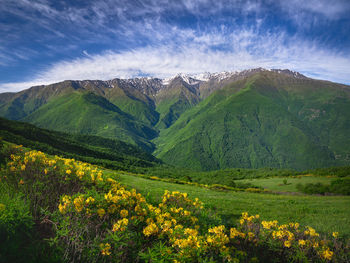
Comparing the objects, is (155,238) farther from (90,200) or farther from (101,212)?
(90,200)

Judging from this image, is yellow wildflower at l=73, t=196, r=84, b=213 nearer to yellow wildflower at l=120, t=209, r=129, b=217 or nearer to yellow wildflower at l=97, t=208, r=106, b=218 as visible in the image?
yellow wildflower at l=97, t=208, r=106, b=218

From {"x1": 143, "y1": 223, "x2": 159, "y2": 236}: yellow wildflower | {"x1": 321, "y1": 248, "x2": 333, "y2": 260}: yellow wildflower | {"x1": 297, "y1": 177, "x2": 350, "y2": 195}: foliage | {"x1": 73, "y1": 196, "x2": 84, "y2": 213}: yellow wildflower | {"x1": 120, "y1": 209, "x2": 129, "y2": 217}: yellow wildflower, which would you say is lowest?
{"x1": 297, "y1": 177, "x2": 350, "y2": 195}: foliage

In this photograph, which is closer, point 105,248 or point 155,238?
point 105,248

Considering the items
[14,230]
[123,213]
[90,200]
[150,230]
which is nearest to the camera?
[14,230]

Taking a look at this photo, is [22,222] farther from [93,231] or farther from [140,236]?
[140,236]

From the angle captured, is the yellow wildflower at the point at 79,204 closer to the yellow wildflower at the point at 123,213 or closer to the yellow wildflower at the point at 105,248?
the yellow wildflower at the point at 123,213

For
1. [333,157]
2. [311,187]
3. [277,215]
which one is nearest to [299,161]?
[333,157]

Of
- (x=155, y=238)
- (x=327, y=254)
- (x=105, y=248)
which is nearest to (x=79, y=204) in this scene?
(x=105, y=248)

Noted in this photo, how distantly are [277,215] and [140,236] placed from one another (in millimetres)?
8791

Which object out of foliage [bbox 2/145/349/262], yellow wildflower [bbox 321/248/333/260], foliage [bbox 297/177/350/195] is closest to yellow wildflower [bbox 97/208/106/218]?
foliage [bbox 2/145/349/262]

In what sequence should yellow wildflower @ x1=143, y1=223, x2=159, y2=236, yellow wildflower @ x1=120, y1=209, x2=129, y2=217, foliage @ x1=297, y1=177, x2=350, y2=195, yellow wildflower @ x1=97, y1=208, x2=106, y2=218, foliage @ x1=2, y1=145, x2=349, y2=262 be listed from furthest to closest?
foliage @ x1=297, y1=177, x2=350, y2=195, yellow wildflower @ x1=120, y1=209, x2=129, y2=217, yellow wildflower @ x1=97, y1=208, x2=106, y2=218, yellow wildflower @ x1=143, y1=223, x2=159, y2=236, foliage @ x1=2, y1=145, x2=349, y2=262

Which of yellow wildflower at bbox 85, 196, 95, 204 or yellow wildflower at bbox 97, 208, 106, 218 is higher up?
yellow wildflower at bbox 85, 196, 95, 204

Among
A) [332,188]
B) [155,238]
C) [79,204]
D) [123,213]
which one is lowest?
[332,188]

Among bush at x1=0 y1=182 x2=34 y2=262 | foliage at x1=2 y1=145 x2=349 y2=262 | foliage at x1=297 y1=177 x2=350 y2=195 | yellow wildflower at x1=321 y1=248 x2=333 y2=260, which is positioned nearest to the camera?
bush at x1=0 y1=182 x2=34 y2=262
